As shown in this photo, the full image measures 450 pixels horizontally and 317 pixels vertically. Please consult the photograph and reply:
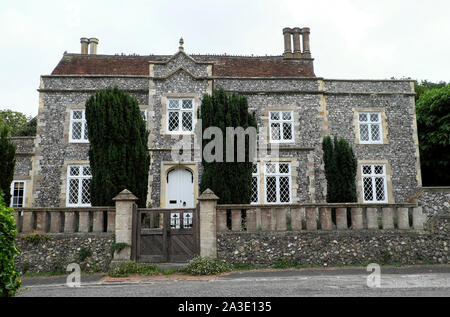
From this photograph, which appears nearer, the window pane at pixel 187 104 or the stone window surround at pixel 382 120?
the window pane at pixel 187 104

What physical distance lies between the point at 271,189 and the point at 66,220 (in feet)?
31.1

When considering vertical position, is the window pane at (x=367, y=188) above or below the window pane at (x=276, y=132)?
below

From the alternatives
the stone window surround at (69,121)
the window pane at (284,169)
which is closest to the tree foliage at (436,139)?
the window pane at (284,169)

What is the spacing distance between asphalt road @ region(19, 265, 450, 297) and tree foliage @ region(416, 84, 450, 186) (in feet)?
37.9

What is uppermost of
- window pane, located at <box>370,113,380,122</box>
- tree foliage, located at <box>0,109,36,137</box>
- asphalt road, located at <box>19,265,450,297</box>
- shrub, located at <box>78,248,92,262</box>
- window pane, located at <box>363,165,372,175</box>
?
tree foliage, located at <box>0,109,36,137</box>

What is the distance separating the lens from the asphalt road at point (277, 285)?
303 inches

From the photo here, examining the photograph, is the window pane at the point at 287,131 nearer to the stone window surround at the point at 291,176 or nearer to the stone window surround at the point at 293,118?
the stone window surround at the point at 293,118

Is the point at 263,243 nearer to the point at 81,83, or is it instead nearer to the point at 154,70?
the point at 154,70

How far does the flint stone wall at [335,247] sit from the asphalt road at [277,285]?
532mm

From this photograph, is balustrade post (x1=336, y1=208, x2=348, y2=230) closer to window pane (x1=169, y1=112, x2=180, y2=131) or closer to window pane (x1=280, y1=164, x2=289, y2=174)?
window pane (x1=280, y1=164, x2=289, y2=174)

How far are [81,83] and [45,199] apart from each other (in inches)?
220

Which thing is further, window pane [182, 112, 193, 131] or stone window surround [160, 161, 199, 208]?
window pane [182, 112, 193, 131]

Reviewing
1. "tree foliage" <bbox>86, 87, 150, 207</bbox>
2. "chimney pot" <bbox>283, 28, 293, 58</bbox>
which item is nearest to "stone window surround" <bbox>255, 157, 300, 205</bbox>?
"tree foliage" <bbox>86, 87, 150, 207</bbox>

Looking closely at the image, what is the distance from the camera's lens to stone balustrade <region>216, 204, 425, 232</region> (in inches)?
458
